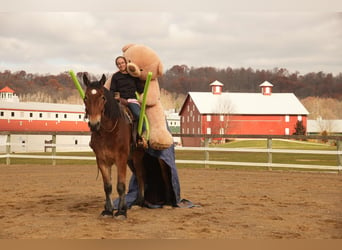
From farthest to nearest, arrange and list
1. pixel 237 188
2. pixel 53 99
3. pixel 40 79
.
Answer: pixel 53 99
pixel 40 79
pixel 237 188

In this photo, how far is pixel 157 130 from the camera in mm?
6777

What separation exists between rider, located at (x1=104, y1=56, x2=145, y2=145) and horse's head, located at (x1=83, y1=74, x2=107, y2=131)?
922 mm

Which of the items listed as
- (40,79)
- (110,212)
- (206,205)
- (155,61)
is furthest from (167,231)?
(40,79)

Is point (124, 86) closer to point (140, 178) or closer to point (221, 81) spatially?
point (140, 178)

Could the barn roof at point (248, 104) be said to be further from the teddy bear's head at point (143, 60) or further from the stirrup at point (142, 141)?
the stirrup at point (142, 141)

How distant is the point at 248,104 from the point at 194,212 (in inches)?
1902

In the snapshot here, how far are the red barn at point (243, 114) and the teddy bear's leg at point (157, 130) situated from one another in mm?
41745

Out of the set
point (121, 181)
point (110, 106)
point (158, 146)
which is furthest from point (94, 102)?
point (158, 146)

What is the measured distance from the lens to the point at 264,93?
57.3 metres

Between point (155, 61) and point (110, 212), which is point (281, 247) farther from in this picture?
point (155, 61)

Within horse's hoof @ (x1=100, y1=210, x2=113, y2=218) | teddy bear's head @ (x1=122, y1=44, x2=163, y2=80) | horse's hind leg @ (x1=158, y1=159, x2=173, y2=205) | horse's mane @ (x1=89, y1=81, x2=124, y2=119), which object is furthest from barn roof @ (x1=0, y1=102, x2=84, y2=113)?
horse's mane @ (x1=89, y1=81, x2=124, y2=119)

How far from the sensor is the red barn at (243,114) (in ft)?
168

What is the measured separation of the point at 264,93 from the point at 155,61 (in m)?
52.1

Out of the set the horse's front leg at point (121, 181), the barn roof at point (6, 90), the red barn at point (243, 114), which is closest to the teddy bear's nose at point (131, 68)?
the horse's front leg at point (121, 181)
